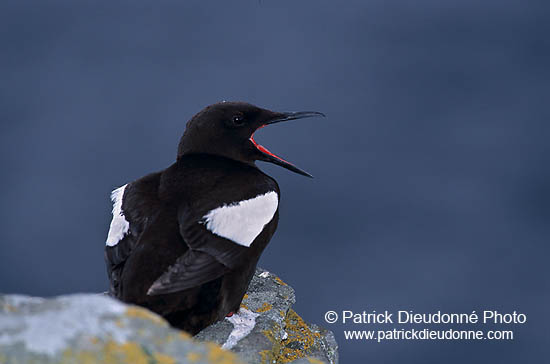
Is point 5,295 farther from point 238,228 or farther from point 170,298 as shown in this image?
point 238,228

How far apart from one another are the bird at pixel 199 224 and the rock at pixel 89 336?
2.36 metres

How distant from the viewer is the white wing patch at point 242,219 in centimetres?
517

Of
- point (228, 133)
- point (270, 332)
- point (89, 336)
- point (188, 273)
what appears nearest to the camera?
point (89, 336)

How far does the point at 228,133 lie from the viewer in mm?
5973

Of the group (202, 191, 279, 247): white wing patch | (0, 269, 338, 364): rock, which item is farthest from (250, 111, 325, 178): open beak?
(0, 269, 338, 364): rock

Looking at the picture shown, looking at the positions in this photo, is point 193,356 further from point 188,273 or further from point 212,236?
point 212,236

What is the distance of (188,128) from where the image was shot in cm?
598

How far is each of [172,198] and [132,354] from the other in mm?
3267

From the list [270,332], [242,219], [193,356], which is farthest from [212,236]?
[193,356]

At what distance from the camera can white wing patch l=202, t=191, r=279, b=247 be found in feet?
17.0

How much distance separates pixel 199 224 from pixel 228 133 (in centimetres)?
120

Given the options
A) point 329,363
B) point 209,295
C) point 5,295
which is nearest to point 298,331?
point 329,363

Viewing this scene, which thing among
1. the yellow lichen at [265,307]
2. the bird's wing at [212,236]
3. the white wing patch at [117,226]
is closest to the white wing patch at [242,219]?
the bird's wing at [212,236]

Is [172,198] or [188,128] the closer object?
[172,198]
